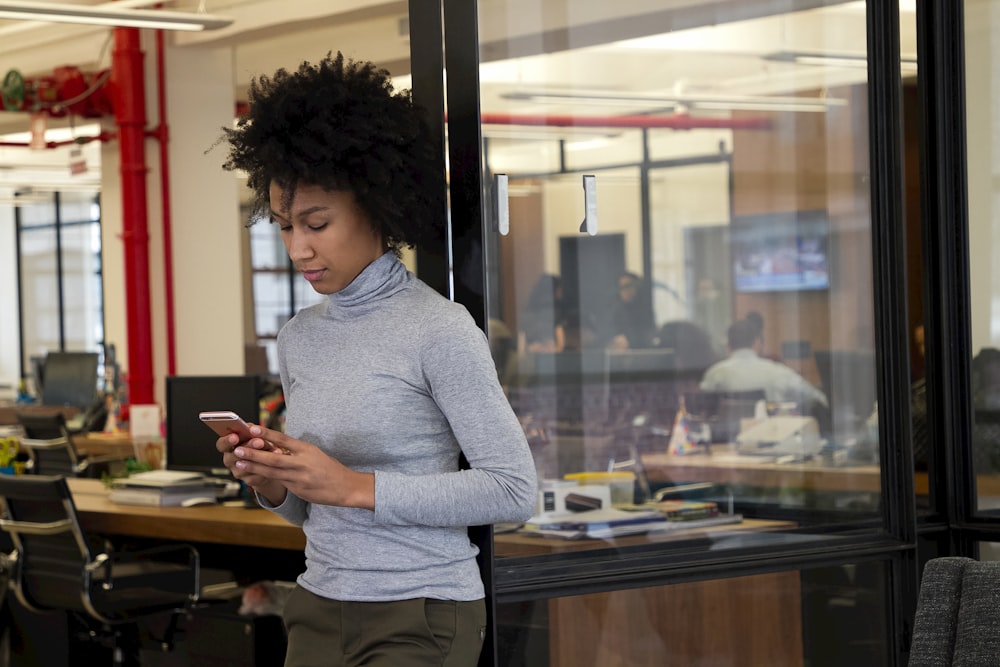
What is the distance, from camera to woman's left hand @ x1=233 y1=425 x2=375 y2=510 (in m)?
1.87

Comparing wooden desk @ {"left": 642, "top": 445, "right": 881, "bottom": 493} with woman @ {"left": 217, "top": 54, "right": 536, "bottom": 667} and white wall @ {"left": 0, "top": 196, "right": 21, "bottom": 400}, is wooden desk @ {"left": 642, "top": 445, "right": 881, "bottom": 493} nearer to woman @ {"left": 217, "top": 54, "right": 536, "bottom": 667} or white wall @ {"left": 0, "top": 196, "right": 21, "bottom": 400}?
woman @ {"left": 217, "top": 54, "right": 536, "bottom": 667}

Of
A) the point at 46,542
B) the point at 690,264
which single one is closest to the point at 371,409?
the point at 690,264

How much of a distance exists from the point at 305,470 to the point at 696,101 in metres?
2.30

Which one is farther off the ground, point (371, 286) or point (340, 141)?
point (340, 141)

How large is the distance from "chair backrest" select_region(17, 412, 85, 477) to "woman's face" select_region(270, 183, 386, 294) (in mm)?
4100

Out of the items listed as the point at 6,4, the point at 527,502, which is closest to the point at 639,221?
the point at 527,502

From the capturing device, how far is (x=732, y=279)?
3799 mm

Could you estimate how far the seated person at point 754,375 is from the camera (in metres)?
3.29

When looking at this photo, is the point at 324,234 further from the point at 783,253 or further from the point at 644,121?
the point at 644,121

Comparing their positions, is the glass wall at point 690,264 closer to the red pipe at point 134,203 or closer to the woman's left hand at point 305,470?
the woman's left hand at point 305,470

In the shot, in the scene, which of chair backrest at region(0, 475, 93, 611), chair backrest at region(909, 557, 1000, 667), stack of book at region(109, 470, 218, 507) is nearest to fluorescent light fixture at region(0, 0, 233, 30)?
stack of book at region(109, 470, 218, 507)

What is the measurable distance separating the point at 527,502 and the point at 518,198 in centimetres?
89

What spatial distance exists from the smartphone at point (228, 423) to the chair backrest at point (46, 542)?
102 inches

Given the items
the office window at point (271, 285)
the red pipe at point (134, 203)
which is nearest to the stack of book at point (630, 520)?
the red pipe at point (134, 203)
